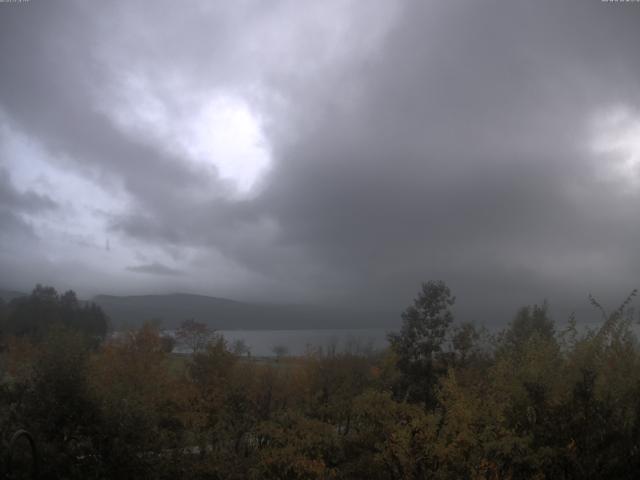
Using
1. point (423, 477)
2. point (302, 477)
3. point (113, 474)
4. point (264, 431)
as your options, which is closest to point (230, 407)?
point (264, 431)

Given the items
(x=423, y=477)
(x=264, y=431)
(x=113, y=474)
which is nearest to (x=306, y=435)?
(x=264, y=431)

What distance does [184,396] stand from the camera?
1330 inches

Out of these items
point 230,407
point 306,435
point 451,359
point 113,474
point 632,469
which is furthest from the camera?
point 451,359

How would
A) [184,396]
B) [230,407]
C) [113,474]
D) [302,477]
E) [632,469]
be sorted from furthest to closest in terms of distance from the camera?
[184,396] < [230,407] < [302,477] < [113,474] < [632,469]

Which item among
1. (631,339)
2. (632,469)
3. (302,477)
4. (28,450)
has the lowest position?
(302,477)

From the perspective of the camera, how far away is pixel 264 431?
80.7ft

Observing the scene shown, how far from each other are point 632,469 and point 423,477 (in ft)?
22.1

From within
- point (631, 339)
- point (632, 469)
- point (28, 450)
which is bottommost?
point (28, 450)

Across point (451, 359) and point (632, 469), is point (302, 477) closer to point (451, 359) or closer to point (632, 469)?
point (632, 469)

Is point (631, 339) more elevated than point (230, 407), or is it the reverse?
point (631, 339)

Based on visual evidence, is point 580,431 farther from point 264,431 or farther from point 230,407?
point 230,407

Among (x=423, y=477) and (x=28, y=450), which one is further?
(x=423, y=477)

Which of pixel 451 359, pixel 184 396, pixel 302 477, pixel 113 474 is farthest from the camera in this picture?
pixel 451 359

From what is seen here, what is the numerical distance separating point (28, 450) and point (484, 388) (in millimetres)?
18898
